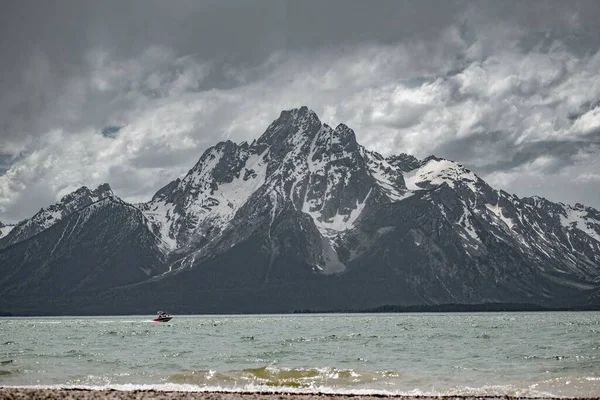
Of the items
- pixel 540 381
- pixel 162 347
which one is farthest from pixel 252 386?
pixel 162 347

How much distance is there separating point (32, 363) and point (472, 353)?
177 feet

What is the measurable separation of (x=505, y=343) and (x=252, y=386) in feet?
210

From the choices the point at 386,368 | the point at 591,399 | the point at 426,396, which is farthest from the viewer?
the point at 386,368

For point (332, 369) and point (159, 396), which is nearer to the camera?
point (159, 396)

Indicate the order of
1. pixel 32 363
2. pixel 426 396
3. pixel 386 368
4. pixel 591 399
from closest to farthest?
pixel 591 399 → pixel 426 396 → pixel 386 368 → pixel 32 363

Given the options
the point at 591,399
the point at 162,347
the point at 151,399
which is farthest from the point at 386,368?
the point at 162,347

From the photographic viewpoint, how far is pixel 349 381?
69.8 metres

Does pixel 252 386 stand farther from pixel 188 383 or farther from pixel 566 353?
pixel 566 353

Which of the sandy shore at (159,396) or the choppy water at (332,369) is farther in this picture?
the choppy water at (332,369)

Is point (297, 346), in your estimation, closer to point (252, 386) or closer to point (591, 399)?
point (252, 386)

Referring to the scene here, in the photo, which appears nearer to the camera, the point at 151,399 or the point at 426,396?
the point at 151,399

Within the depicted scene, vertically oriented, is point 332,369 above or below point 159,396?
above

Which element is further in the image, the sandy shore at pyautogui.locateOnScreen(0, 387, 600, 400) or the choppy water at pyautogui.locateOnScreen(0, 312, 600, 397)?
the choppy water at pyautogui.locateOnScreen(0, 312, 600, 397)

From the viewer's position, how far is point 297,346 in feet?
386
